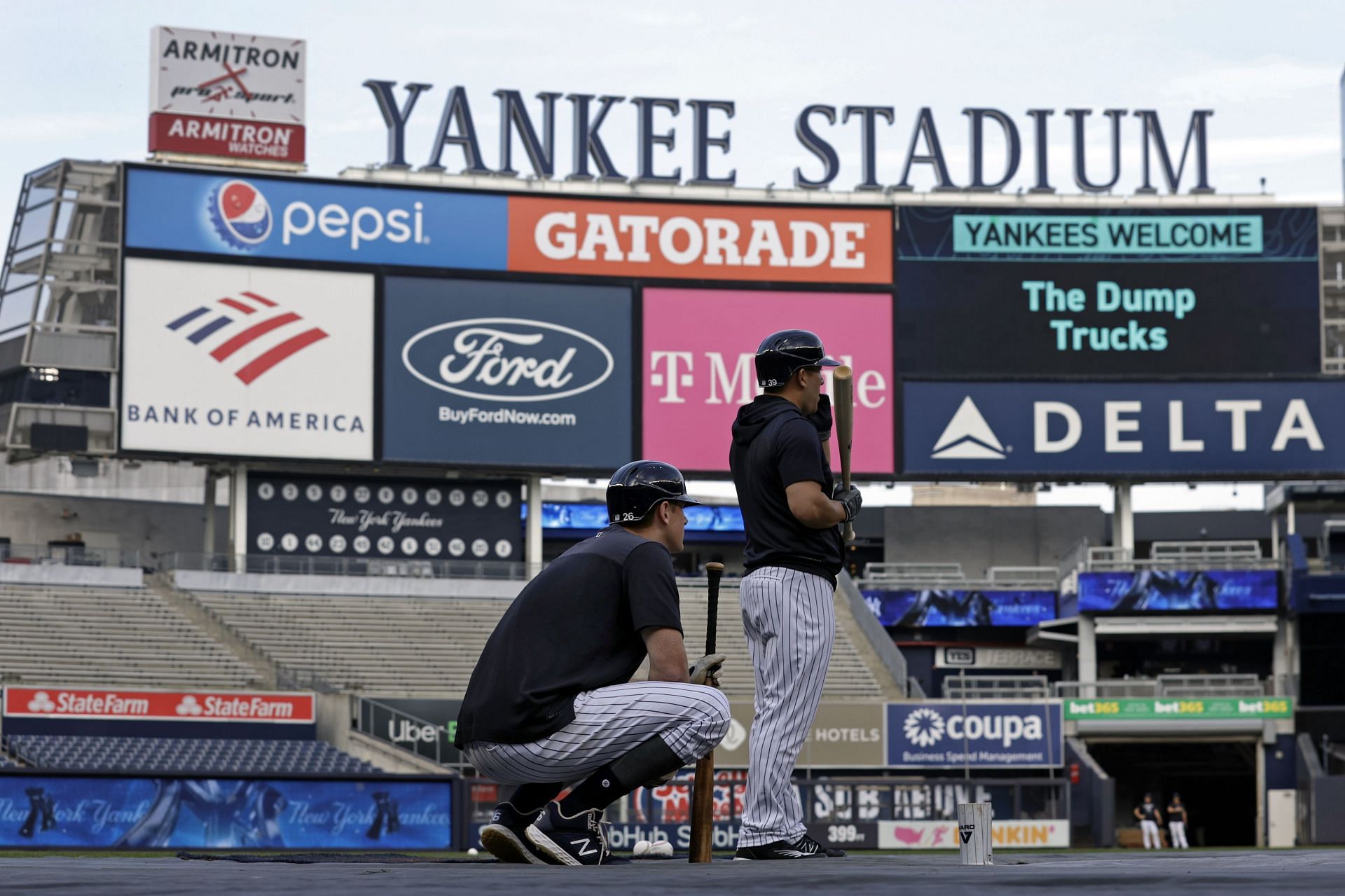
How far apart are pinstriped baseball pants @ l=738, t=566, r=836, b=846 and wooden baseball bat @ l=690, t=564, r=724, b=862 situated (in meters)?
0.13

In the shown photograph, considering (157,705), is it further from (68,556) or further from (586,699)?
(586,699)

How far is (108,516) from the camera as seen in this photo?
47781mm

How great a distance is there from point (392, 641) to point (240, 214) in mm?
9655

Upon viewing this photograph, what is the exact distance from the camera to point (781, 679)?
7.25 m

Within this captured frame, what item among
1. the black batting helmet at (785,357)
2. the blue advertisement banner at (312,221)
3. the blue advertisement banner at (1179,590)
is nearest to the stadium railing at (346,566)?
the blue advertisement banner at (312,221)

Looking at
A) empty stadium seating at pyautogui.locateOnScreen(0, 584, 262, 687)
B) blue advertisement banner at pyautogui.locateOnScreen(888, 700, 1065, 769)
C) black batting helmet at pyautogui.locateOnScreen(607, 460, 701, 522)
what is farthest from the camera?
blue advertisement banner at pyautogui.locateOnScreen(888, 700, 1065, 769)

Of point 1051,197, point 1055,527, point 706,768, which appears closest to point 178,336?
point 1051,197

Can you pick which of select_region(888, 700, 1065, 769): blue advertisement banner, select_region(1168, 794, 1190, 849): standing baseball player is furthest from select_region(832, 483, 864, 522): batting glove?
select_region(888, 700, 1065, 769): blue advertisement banner

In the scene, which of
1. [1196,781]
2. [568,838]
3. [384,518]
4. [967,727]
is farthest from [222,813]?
[1196,781]

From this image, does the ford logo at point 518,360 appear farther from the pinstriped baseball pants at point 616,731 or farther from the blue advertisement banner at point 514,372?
the pinstriped baseball pants at point 616,731

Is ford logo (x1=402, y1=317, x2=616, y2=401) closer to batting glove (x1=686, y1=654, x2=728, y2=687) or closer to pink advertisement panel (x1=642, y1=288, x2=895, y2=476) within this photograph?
pink advertisement panel (x1=642, y1=288, x2=895, y2=476)

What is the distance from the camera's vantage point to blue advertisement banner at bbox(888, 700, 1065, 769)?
112 ft

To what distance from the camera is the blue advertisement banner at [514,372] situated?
1581 inches

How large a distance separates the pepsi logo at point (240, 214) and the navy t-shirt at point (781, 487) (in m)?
33.6
